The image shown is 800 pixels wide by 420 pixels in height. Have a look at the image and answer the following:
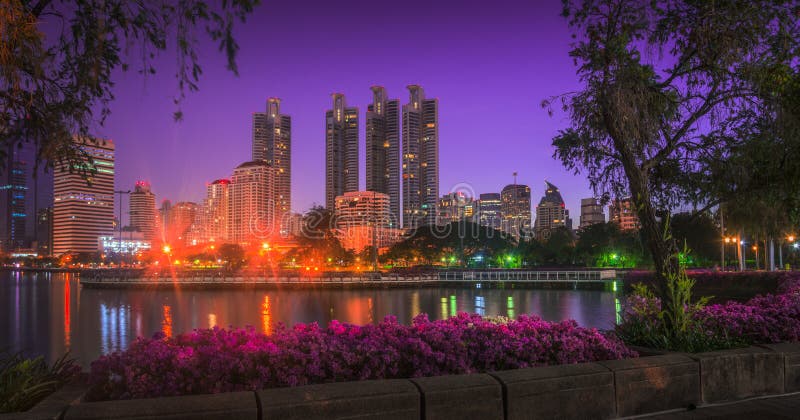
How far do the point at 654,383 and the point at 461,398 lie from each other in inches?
87.6

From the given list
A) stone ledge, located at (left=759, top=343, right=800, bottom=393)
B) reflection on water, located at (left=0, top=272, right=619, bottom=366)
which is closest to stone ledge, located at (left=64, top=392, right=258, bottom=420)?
stone ledge, located at (left=759, top=343, right=800, bottom=393)

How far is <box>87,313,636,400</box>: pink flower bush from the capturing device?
195 inches

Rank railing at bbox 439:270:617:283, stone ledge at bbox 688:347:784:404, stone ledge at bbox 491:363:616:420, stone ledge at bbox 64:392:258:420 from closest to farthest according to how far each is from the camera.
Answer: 1. stone ledge at bbox 64:392:258:420
2. stone ledge at bbox 491:363:616:420
3. stone ledge at bbox 688:347:784:404
4. railing at bbox 439:270:617:283

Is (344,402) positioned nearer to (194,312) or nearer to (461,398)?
(461,398)

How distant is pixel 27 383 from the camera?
15.8ft

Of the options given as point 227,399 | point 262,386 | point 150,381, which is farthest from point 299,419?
point 150,381

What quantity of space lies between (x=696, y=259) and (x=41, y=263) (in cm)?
20978

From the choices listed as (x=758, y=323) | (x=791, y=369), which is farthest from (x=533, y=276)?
(x=791, y=369)

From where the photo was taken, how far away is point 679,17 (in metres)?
7.48

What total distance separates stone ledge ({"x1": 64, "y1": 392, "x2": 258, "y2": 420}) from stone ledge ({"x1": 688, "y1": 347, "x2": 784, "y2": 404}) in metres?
4.70

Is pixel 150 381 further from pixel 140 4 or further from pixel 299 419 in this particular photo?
pixel 140 4

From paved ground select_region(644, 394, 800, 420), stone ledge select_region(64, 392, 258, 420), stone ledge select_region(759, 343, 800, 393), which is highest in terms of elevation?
stone ledge select_region(64, 392, 258, 420)

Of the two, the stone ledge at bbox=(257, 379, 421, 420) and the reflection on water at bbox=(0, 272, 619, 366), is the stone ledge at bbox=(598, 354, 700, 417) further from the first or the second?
the reflection on water at bbox=(0, 272, 619, 366)

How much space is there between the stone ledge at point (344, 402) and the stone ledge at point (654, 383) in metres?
2.20
